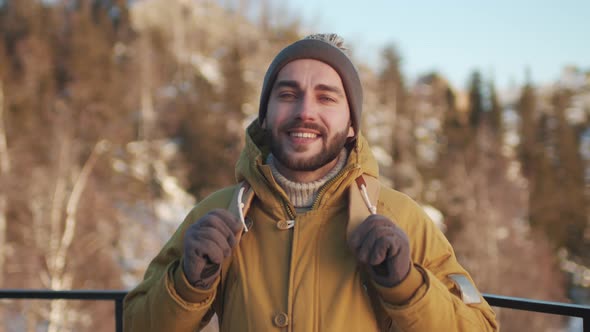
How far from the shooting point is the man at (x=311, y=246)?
4.49 ft

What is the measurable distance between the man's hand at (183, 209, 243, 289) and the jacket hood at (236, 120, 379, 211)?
0.18 metres

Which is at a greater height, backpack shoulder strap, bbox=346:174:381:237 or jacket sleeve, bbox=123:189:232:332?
backpack shoulder strap, bbox=346:174:381:237

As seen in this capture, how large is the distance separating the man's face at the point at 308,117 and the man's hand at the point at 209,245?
10.8 inches

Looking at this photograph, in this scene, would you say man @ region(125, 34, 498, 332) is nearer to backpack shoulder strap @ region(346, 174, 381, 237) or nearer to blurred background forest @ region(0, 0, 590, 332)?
backpack shoulder strap @ region(346, 174, 381, 237)

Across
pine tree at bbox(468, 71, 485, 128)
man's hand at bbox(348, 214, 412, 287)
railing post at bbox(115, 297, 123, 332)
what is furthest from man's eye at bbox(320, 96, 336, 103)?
pine tree at bbox(468, 71, 485, 128)

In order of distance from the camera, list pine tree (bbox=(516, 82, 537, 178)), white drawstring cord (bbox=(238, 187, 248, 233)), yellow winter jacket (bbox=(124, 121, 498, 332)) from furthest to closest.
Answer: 1. pine tree (bbox=(516, 82, 537, 178))
2. white drawstring cord (bbox=(238, 187, 248, 233))
3. yellow winter jacket (bbox=(124, 121, 498, 332))

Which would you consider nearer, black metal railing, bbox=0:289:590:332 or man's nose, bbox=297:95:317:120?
man's nose, bbox=297:95:317:120

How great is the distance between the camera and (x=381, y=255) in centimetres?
129

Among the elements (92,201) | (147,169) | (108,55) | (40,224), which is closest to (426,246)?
(40,224)

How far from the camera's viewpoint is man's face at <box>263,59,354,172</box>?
156 centimetres

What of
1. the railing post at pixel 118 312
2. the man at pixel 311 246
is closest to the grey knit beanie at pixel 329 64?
the man at pixel 311 246

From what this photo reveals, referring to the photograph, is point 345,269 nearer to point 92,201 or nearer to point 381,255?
point 381,255

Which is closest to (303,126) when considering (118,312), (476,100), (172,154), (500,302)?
(500,302)

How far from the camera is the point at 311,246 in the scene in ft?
4.94
